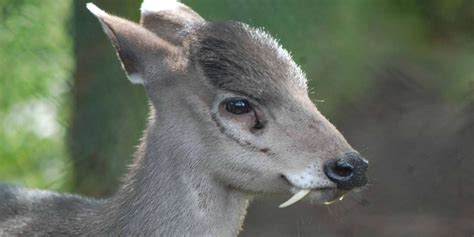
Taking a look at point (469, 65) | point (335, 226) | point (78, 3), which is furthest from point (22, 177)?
point (469, 65)

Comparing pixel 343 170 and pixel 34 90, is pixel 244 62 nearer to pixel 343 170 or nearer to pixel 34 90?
pixel 343 170

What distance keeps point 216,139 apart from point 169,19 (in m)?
0.77

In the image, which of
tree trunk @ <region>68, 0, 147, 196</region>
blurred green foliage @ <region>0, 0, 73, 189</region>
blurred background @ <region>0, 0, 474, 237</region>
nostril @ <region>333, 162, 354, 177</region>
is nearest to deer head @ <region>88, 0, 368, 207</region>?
nostril @ <region>333, 162, 354, 177</region>

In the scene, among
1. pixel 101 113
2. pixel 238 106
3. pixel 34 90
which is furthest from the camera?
pixel 34 90

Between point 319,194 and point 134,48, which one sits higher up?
point 319,194

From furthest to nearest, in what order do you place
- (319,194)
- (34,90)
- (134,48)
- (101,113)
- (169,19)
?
(34,90)
(101,113)
(169,19)
(134,48)
(319,194)

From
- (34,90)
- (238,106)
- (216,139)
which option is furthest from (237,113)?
(34,90)

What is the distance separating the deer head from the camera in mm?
4520

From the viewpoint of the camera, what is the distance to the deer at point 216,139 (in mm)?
4555

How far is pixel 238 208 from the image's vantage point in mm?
4836

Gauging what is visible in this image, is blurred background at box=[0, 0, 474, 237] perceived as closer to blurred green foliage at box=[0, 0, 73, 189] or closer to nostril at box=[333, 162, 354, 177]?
blurred green foliage at box=[0, 0, 73, 189]

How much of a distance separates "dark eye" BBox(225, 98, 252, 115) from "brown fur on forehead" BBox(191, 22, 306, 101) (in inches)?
1.4

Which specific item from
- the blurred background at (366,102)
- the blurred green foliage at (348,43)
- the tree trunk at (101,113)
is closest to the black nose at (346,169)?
the blurred background at (366,102)

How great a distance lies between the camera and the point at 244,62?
476cm
